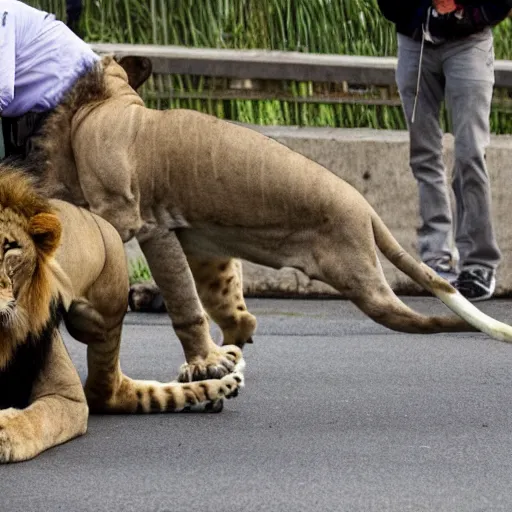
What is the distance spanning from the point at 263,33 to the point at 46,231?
5269mm

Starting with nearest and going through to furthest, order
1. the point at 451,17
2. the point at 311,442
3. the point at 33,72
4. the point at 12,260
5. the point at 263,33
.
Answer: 1. the point at 12,260
2. the point at 311,442
3. the point at 33,72
4. the point at 451,17
5. the point at 263,33

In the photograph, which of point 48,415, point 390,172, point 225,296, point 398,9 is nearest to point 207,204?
point 225,296

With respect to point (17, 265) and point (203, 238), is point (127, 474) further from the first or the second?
point (203, 238)

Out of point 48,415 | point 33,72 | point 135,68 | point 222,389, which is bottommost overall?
point 222,389

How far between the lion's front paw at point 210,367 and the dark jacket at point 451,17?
2910mm

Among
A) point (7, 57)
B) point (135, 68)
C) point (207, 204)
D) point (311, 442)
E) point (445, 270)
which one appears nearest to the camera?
point (311, 442)

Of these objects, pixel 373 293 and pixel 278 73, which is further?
pixel 278 73

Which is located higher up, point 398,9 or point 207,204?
point 207,204

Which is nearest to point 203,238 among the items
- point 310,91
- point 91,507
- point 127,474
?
point 127,474

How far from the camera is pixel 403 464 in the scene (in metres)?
5.17

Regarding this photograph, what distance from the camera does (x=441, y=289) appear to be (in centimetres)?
571

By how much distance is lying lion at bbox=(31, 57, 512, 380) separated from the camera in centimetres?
567

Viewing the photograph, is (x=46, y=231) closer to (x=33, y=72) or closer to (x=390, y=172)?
(x=33, y=72)

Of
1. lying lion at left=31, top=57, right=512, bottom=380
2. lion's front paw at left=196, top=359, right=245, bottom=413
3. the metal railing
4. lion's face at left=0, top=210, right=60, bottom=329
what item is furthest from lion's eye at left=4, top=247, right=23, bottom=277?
the metal railing
